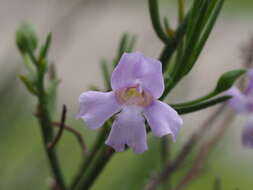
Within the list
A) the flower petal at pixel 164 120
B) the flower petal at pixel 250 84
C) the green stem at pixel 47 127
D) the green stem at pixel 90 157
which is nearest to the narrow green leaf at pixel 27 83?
the green stem at pixel 47 127

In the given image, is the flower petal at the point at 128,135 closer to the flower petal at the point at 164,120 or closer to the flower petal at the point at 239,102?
the flower petal at the point at 164,120

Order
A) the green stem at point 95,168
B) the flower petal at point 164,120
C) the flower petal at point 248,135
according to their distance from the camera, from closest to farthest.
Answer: the flower petal at point 164,120
the green stem at point 95,168
the flower petal at point 248,135

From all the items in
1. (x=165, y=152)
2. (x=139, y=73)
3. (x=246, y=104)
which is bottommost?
(x=165, y=152)

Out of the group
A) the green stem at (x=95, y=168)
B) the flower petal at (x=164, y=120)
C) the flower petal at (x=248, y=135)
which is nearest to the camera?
the flower petal at (x=164, y=120)

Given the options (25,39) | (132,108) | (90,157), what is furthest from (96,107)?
(25,39)

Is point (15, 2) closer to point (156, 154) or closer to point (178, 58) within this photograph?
point (156, 154)

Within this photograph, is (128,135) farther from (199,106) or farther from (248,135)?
(248,135)

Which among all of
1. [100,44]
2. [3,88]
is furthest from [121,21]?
[3,88]
